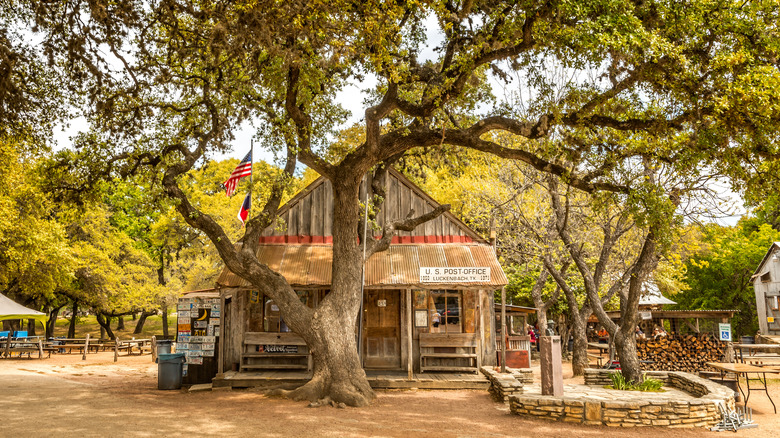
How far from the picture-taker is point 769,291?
30.8 metres

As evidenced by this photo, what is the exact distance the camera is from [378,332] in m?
15.8

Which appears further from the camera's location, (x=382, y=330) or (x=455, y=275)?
(x=382, y=330)

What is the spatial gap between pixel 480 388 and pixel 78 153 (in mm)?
11094

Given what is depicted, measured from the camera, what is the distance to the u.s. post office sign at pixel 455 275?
13805 mm

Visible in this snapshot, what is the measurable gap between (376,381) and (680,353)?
9795 millimetres

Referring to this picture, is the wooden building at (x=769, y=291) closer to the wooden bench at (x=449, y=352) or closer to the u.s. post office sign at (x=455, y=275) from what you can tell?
the wooden bench at (x=449, y=352)

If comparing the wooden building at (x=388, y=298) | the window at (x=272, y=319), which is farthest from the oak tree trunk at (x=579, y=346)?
the window at (x=272, y=319)

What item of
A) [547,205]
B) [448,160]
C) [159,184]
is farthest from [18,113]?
[547,205]

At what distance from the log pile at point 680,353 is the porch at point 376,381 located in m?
6.22

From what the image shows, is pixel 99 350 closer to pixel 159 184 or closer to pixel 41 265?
pixel 41 265

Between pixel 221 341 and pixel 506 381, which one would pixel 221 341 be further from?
pixel 506 381

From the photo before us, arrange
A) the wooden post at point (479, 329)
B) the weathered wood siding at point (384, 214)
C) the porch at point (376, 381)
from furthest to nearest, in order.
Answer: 1. the weathered wood siding at point (384, 214)
2. the wooden post at point (479, 329)
3. the porch at point (376, 381)

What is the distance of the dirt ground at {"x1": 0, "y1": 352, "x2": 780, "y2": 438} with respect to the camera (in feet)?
27.1

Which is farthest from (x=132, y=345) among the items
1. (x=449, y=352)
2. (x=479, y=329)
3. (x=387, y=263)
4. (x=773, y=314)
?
(x=773, y=314)
